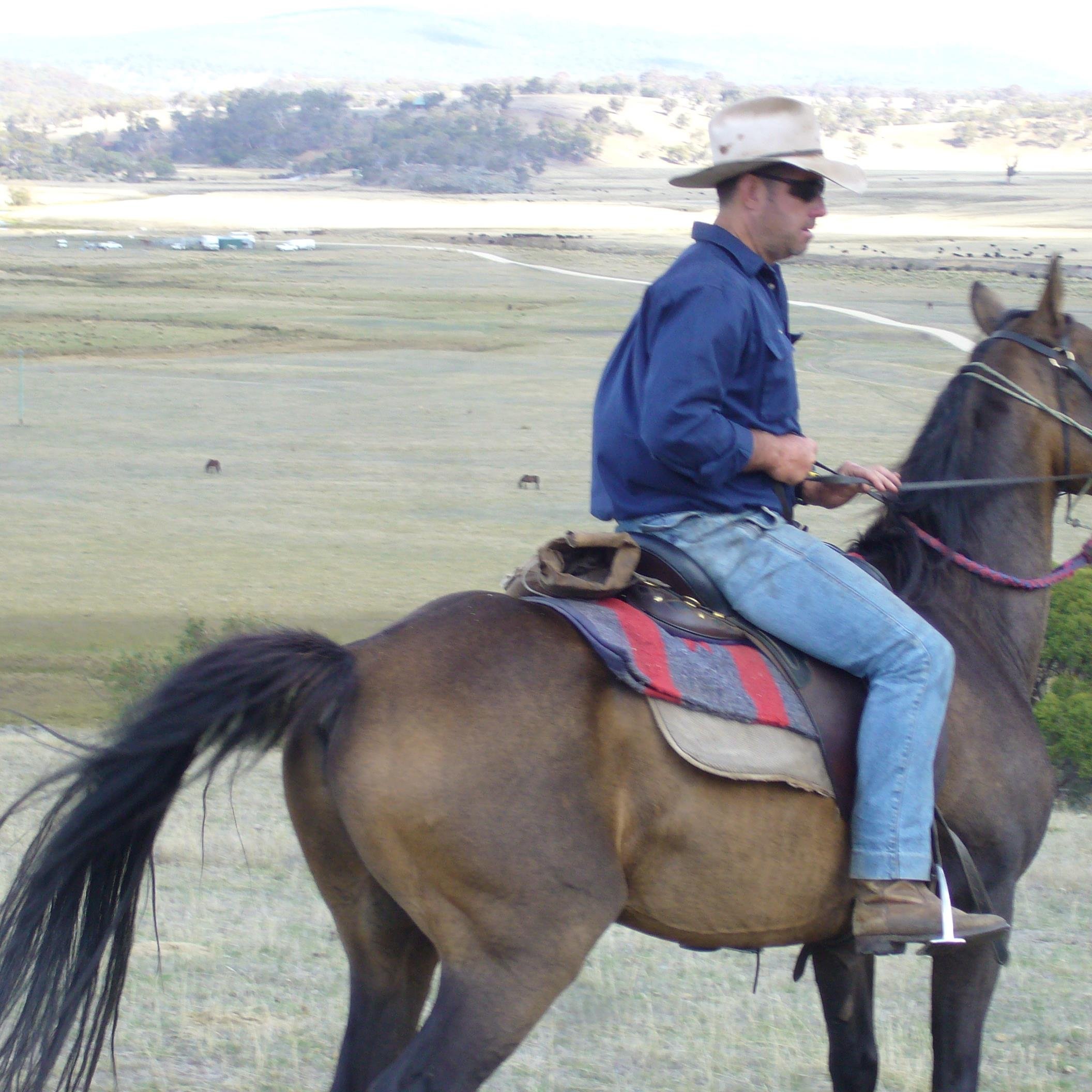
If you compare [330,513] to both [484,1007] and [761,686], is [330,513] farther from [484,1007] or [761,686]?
[484,1007]

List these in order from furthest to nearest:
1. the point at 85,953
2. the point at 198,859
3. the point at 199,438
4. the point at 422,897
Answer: the point at 199,438 → the point at 198,859 → the point at 85,953 → the point at 422,897

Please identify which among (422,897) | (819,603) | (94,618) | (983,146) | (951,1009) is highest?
(983,146)

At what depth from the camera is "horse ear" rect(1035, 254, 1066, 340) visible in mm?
4406

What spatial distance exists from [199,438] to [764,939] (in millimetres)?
35764

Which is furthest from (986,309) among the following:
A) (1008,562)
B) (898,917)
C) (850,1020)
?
(850,1020)

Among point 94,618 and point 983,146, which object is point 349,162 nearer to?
point 983,146

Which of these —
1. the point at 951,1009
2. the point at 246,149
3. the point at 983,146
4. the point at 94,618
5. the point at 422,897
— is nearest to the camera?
the point at 422,897

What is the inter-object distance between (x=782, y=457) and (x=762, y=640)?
1.67ft

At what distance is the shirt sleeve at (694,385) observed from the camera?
Answer: 11.9 ft

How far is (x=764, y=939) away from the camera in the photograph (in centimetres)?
382

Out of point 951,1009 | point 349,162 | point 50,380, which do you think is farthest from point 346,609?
point 349,162

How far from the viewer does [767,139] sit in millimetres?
3887

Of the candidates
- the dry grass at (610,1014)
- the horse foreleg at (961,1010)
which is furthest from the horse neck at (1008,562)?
the dry grass at (610,1014)

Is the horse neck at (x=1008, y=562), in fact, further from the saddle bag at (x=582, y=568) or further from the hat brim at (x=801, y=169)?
the saddle bag at (x=582, y=568)
